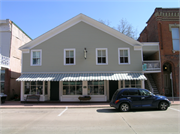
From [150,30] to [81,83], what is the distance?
11565 millimetres

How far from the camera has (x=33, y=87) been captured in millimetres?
15344

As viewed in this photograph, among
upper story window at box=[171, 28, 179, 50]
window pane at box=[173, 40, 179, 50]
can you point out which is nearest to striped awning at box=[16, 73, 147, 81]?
window pane at box=[173, 40, 179, 50]

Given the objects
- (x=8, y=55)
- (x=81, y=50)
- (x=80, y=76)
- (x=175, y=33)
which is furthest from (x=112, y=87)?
(x=8, y=55)

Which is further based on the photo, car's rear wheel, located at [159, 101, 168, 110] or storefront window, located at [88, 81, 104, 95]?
storefront window, located at [88, 81, 104, 95]

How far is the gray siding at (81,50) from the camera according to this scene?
48.7ft

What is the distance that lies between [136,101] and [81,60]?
713cm

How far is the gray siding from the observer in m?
14.8

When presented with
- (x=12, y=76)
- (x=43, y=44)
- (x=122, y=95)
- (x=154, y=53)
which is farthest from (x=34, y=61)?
(x=154, y=53)

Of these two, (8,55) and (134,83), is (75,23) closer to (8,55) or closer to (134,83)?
(8,55)

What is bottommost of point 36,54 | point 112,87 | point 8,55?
point 112,87

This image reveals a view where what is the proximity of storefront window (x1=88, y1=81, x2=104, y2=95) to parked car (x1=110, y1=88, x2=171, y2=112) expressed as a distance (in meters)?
4.79

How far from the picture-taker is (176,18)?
16594mm

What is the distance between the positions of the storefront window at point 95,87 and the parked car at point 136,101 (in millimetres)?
4794

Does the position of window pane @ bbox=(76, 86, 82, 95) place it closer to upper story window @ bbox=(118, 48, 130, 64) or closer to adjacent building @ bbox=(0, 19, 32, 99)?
upper story window @ bbox=(118, 48, 130, 64)
